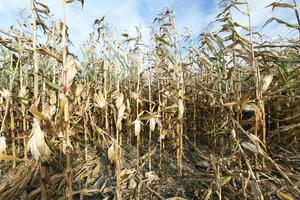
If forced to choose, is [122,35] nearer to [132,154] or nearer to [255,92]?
[132,154]

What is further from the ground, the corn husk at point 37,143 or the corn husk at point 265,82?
the corn husk at point 265,82

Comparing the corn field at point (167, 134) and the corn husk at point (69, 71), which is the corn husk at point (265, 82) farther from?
the corn husk at point (69, 71)

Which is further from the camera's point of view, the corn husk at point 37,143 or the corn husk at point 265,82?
the corn husk at point 265,82

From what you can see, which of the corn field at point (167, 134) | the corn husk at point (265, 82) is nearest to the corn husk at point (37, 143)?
the corn field at point (167, 134)

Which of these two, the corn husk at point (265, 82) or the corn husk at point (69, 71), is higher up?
the corn husk at point (69, 71)

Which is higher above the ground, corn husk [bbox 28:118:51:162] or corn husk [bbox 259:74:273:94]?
corn husk [bbox 259:74:273:94]

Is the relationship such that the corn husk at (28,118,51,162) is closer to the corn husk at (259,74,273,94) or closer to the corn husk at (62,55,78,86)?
the corn husk at (62,55,78,86)

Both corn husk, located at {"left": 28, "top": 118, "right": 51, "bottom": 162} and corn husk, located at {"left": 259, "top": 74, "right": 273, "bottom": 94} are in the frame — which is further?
corn husk, located at {"left": 259, "top": 74, "right": 273, "bottom": 94}

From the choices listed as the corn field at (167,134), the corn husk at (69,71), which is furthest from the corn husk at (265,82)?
the corn husk at (69,71)

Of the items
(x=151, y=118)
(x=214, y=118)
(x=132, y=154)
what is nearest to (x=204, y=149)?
(x=214, y=118)

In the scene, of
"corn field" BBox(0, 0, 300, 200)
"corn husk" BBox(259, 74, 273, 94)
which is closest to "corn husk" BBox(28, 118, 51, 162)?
"corn field" BBox(0, 0, 300, 200)

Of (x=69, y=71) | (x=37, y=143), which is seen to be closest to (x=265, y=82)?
(x=69, y=71)

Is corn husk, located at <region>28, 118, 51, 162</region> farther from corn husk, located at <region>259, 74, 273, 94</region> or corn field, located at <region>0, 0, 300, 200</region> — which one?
corn husk, located at <region>259, 74, 273, 94</region>

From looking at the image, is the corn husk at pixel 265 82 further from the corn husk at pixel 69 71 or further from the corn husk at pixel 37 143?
the corn husk at pixel 37 143
